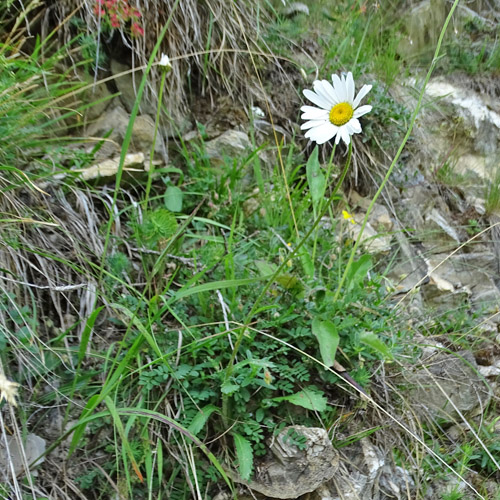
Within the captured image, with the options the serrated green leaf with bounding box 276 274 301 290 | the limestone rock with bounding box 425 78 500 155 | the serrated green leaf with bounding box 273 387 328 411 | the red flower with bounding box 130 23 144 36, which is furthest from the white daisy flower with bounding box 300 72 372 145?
the limestone rock with bounding box 425 78 500 155

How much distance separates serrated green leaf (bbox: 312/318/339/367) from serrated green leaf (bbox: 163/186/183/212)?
74 cm

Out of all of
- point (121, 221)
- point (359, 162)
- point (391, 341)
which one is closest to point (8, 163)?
point (121, 221)

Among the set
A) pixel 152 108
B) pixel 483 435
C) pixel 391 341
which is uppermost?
pixel 152 108

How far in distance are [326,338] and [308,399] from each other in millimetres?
171

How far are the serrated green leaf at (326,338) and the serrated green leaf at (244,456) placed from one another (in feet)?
0.97

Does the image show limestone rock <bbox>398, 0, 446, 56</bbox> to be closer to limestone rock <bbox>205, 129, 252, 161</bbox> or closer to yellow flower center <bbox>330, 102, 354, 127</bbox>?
limestone rock <bbox>205, 129, 252, 161</bbox>

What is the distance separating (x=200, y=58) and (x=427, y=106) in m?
1.44

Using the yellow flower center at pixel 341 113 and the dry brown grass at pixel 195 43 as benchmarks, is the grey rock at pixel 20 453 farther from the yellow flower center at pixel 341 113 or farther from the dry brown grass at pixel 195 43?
the dry brown grass at pixel 195 43

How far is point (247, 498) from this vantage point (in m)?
1.32

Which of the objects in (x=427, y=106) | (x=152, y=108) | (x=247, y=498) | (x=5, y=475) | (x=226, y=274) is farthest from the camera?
(x=427, y=106)

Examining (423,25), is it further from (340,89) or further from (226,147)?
(340,89)

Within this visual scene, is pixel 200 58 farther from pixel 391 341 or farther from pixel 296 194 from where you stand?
pixel 391 341

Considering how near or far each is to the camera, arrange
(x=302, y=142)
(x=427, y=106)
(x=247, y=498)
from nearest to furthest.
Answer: (x=247, y=498), (x=302, y=142), (x=427, y=106)

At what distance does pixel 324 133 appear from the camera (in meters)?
1.21
